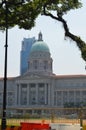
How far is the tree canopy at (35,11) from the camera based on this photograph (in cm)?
2502

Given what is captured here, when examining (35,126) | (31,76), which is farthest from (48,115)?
(31,76)

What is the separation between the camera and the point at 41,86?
597ft

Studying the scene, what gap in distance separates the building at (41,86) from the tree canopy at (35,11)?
146272 mm

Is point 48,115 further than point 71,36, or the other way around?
point 48,115

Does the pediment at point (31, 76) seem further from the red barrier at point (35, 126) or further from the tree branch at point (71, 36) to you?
the red barrier at point (35, 126)

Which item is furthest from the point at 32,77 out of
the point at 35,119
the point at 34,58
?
the point at 35,119

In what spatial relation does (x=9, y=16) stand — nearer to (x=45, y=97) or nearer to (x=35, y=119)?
(x=35, y=119)

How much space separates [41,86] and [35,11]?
516 feet

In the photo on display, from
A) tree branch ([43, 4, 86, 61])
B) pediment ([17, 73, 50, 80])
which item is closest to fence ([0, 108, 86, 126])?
tree branch ([43, 4, 86, 61])

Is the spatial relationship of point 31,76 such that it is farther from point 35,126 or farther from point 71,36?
point 35,126

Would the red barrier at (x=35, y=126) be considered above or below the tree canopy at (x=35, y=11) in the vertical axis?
below

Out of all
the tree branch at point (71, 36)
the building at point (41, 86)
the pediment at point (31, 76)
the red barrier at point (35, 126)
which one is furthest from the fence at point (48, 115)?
the pediment at point (31, 76)

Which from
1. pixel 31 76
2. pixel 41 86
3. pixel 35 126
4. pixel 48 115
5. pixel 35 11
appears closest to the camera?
pixel 35 126

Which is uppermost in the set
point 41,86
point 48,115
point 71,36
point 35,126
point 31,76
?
point 71,36
